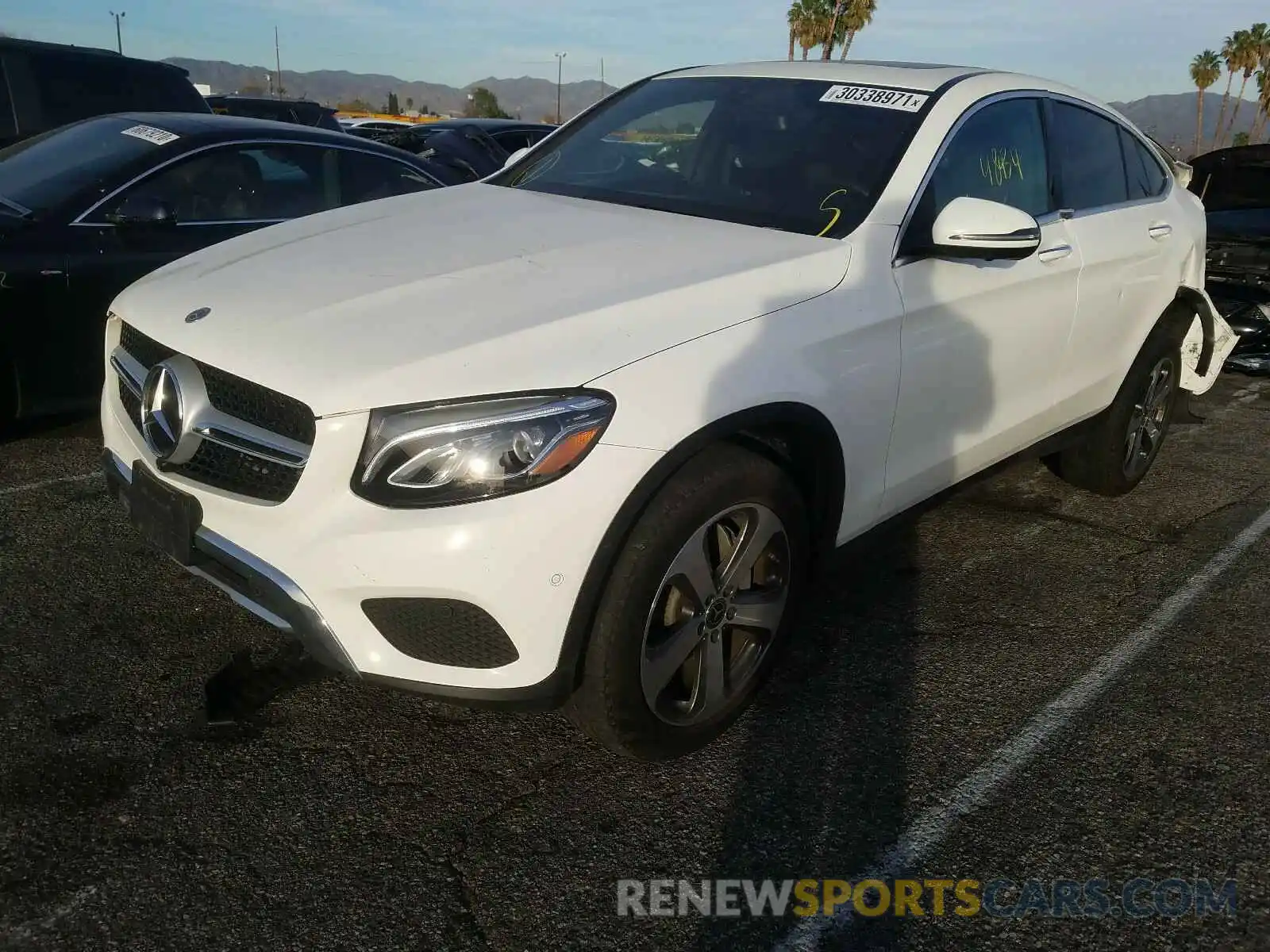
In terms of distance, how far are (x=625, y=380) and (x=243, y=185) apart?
3632 millimetres

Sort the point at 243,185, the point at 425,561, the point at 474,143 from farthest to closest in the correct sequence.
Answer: the point at 474,143
the point at 243,185
the point at 425,561

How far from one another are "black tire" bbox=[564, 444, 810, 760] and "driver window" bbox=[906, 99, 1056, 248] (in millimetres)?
956

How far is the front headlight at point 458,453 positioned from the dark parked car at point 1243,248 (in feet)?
22.0

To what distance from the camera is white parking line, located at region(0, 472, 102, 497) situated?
4184mm

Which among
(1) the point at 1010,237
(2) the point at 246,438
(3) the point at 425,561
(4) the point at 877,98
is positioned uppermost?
(4) the point at 877,98

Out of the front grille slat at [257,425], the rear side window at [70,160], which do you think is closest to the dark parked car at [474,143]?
the rear side window at [70,160]

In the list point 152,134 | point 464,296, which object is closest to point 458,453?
point 464,296

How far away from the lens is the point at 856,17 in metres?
43.3

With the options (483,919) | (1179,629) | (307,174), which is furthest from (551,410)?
(307,174)

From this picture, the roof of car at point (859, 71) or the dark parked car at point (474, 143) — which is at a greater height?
the roof of car at point (859, 71)

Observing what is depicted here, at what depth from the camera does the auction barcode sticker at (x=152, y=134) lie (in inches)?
193

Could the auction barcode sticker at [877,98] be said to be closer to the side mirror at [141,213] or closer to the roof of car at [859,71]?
the roof of car at [859,71]

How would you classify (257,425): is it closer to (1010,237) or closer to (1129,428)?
(1010,237)

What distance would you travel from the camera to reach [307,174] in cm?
543
